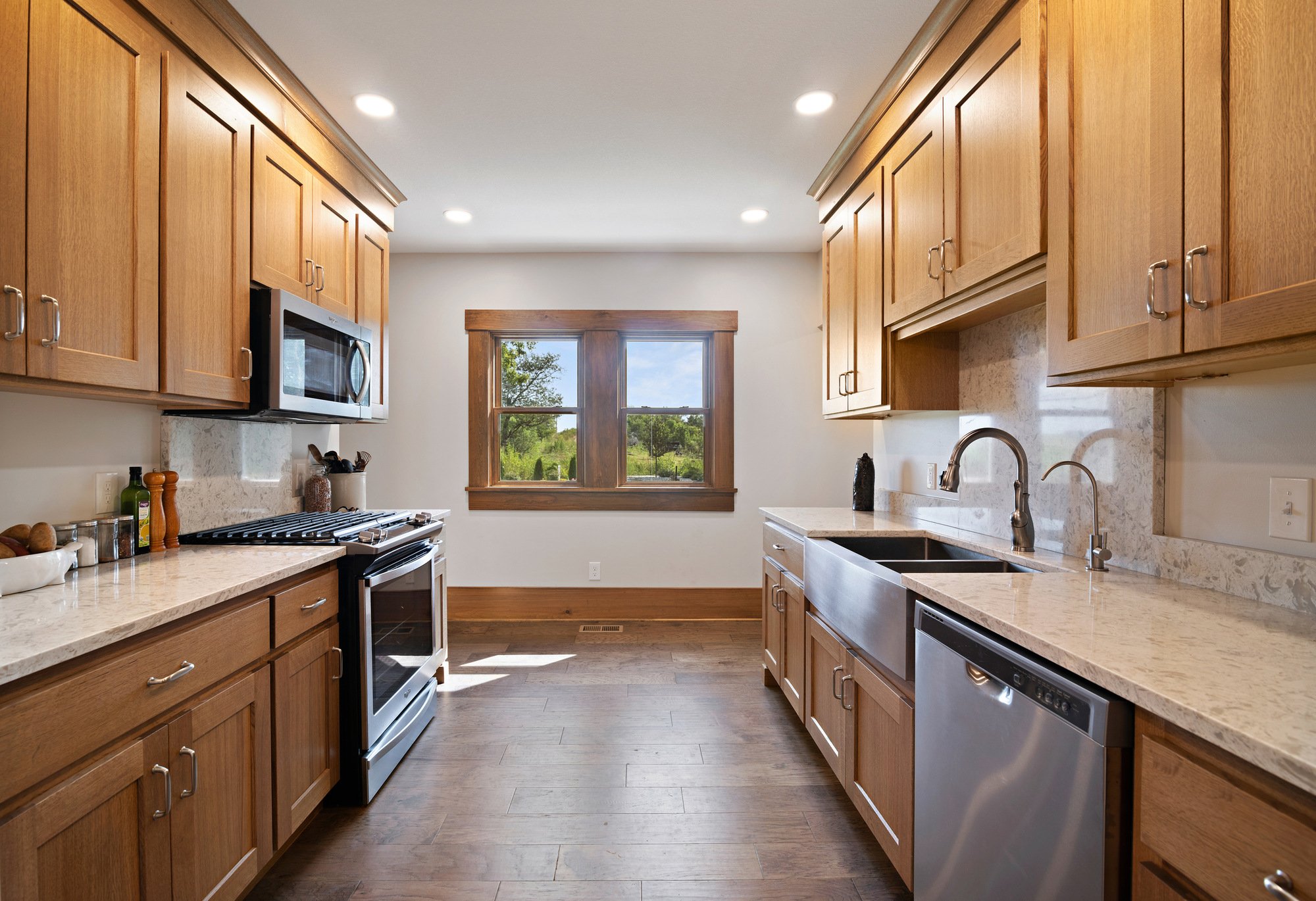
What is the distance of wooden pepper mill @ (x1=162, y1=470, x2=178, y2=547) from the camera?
2.01m

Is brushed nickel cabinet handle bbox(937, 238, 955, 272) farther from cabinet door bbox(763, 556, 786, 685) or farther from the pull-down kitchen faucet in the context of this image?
cabinet door bbox(763, 556, 786, 685)

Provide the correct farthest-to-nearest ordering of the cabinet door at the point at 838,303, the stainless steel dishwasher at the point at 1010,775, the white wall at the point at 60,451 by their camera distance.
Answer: the cabinet door at the point at 838,303 < the white wall at the point at 60,451 < the stainless steel dishwasher at the point at 1010,775

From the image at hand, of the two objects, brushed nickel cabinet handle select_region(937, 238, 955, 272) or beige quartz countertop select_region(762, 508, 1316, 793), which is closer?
beige quartz countertop select_region(762, 508, 1316, 793)

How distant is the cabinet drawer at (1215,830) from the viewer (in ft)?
2.12

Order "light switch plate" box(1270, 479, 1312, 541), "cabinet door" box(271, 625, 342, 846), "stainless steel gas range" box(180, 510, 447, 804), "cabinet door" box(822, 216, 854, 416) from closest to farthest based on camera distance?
"light switch plate" box(1270, 479, 1312, 541), "cabinet door" box(271, 625, 342, 846), "stainless steel gas range" box(180, 510, 447, 804), "cabinet door" box(822, 216, 854, 416)

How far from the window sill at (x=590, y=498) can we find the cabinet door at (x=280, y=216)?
7.05 ft

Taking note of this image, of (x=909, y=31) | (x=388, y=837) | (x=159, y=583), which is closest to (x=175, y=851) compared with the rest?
(x=159, y=583)

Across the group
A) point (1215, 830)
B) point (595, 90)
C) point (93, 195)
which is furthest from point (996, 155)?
point (93, 195)

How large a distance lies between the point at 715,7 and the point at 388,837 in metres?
2.77

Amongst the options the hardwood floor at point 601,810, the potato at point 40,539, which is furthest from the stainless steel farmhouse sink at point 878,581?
the potato at point 40,539

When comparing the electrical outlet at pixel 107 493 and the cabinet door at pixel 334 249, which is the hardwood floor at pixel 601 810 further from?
the cabinet door at pixel 334 249

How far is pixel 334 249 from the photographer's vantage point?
270 centimetres

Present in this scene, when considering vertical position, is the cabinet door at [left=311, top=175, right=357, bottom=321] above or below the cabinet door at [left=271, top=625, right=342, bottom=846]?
Result: above

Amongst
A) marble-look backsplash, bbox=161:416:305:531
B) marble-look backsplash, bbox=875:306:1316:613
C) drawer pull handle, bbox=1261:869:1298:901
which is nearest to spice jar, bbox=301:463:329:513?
marble-look backsplash, bbox=161:416:305:531
